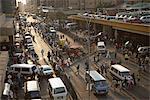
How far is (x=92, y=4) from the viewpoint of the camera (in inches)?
3597

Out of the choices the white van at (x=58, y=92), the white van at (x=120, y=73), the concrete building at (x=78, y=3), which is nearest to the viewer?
the white van at (x=58, y=92)

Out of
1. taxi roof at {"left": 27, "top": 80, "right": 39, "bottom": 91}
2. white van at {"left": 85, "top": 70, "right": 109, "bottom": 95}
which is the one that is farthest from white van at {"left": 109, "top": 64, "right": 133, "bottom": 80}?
taxi roof at {"left": 27, "top": 80, "right": 39, "bottom": 91}

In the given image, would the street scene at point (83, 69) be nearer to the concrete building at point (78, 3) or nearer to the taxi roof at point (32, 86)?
the taxi roof at point (32, 86)

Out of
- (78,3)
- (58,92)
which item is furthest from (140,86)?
(78,3)

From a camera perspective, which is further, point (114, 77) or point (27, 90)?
point (114, 77)

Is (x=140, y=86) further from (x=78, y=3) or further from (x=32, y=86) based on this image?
(x=78, y=3)

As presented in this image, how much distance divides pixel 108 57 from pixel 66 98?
1320 cm

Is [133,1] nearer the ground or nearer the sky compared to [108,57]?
nearer the sky

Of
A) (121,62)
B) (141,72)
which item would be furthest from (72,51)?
(141,72)

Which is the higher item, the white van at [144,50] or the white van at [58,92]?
the white van at [144,50]

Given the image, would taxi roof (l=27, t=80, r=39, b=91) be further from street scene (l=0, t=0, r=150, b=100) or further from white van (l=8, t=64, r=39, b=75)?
white van (l=8, t=64, r=39, b=75)

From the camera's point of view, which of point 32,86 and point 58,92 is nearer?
point 58,92

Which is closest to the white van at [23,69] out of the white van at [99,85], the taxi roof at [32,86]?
the taxi roof at [32,86]

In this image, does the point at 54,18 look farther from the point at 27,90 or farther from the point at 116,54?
the point at 27,90
